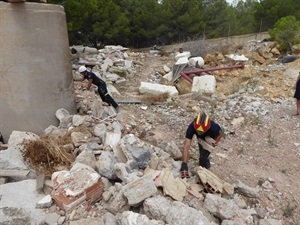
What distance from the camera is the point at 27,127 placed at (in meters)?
4.35

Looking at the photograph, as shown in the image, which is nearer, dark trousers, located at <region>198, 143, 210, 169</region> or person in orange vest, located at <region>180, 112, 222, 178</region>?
person in orange vest, located at <region>180, 112, 222, 178</region>

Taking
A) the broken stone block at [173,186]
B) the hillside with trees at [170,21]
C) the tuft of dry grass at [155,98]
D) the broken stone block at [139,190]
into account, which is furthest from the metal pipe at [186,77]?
the hillside with trees at [170,21]

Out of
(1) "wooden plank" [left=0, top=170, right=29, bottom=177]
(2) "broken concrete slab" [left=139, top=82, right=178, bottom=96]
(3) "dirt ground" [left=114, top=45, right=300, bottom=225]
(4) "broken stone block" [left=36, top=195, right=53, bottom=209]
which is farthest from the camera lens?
(2) "broken concrete slab" [left=139, top=82, right=178, bottom=96]

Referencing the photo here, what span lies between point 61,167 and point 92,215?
0.92 meters

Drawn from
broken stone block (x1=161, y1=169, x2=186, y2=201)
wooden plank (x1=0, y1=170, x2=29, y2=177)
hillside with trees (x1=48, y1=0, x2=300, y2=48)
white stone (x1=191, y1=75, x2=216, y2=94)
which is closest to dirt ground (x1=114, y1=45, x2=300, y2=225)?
white stone (x1=191, y1=75, x2=216, y2=94)

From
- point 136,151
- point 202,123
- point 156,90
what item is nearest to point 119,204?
point 136,151

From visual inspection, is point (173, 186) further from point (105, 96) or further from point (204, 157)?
point (105, 96)

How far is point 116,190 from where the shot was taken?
2957mm

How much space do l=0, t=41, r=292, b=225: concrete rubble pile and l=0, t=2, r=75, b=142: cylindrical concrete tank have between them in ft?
1.18

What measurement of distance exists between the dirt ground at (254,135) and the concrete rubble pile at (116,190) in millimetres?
366

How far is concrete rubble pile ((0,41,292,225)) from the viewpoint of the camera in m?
2.62

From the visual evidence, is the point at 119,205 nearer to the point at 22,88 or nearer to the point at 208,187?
the point at 208,187

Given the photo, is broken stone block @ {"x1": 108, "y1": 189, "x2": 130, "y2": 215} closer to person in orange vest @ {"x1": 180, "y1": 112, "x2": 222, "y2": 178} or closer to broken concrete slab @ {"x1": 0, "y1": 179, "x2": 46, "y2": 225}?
broken concrete slab @ {"x1": 0, "y1": 179, "x2": 46, "y2": 225}

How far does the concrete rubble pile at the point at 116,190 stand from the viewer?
8.59 feet
